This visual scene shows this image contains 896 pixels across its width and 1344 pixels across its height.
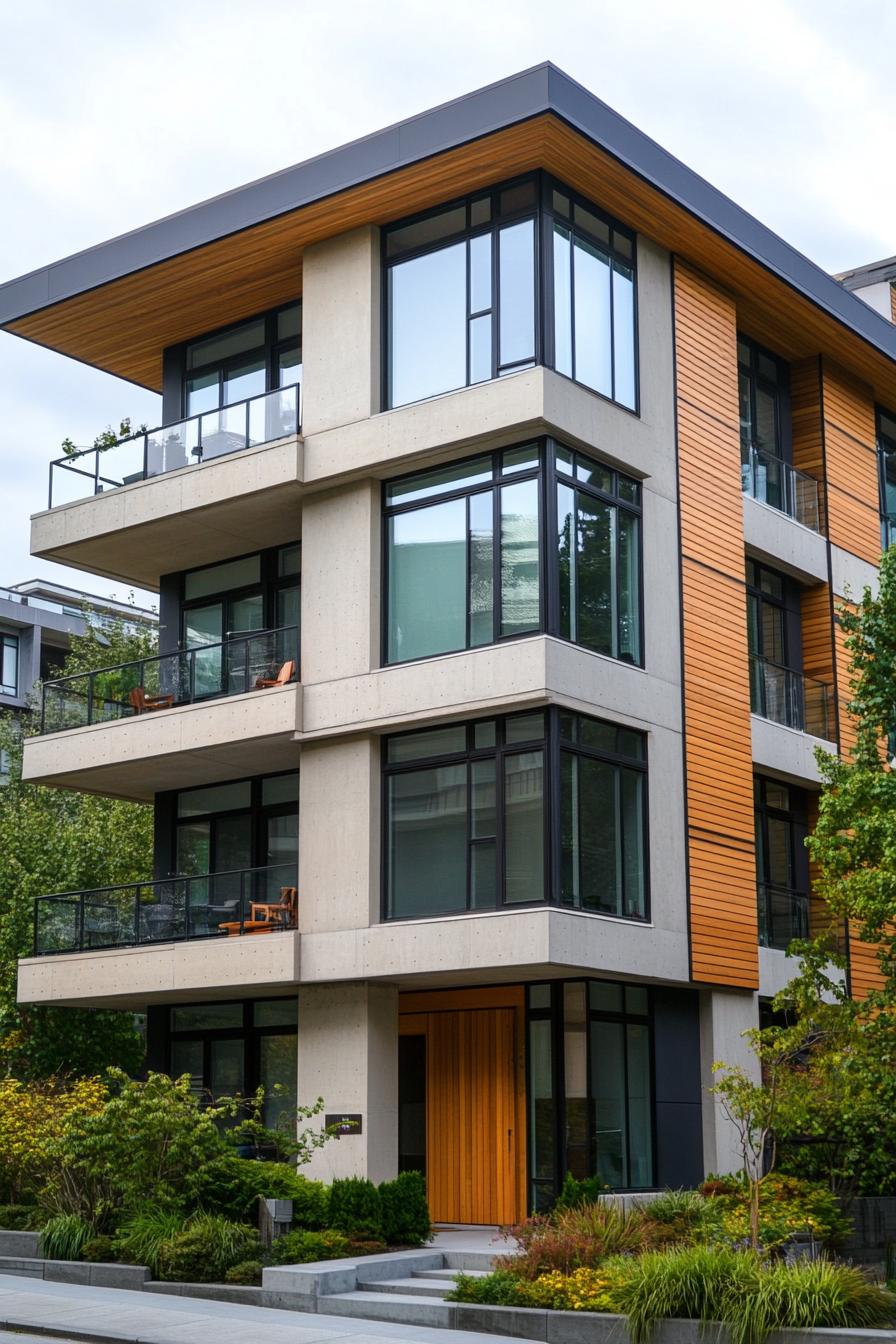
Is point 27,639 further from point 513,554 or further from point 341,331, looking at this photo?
point 513,554

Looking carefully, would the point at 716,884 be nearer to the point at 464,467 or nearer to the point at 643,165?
the point at 464,467

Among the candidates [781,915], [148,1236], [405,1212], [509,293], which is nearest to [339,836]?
[405,1212]

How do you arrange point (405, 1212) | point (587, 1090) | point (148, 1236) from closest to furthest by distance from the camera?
point (148, 1236)
point (405, 1212)
point (587, 1090)

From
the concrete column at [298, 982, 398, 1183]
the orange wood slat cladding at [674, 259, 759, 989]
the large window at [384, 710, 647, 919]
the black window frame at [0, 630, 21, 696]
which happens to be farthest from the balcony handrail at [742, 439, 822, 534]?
the black window frame at [0, 630, 21, 696]

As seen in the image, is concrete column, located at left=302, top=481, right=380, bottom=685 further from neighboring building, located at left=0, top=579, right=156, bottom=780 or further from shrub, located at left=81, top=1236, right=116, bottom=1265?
neighboring building, located at left=0, top=579, right=156, bottom=780

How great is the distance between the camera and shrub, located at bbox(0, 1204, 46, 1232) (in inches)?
894

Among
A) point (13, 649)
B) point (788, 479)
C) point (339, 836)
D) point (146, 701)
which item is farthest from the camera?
point (13, 649)

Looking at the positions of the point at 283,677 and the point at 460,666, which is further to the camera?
the point at 283,677

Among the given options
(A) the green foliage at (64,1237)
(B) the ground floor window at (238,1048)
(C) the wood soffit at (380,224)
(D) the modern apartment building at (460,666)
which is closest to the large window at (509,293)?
(D) the modern apartment building at (460,666)

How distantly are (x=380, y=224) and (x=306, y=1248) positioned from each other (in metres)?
14.5

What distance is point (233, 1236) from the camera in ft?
65.9

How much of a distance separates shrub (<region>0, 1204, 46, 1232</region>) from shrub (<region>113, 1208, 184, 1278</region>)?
2.28 m

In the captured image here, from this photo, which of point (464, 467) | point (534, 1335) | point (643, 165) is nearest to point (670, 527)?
point (464, 467)

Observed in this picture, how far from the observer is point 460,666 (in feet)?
75.5
